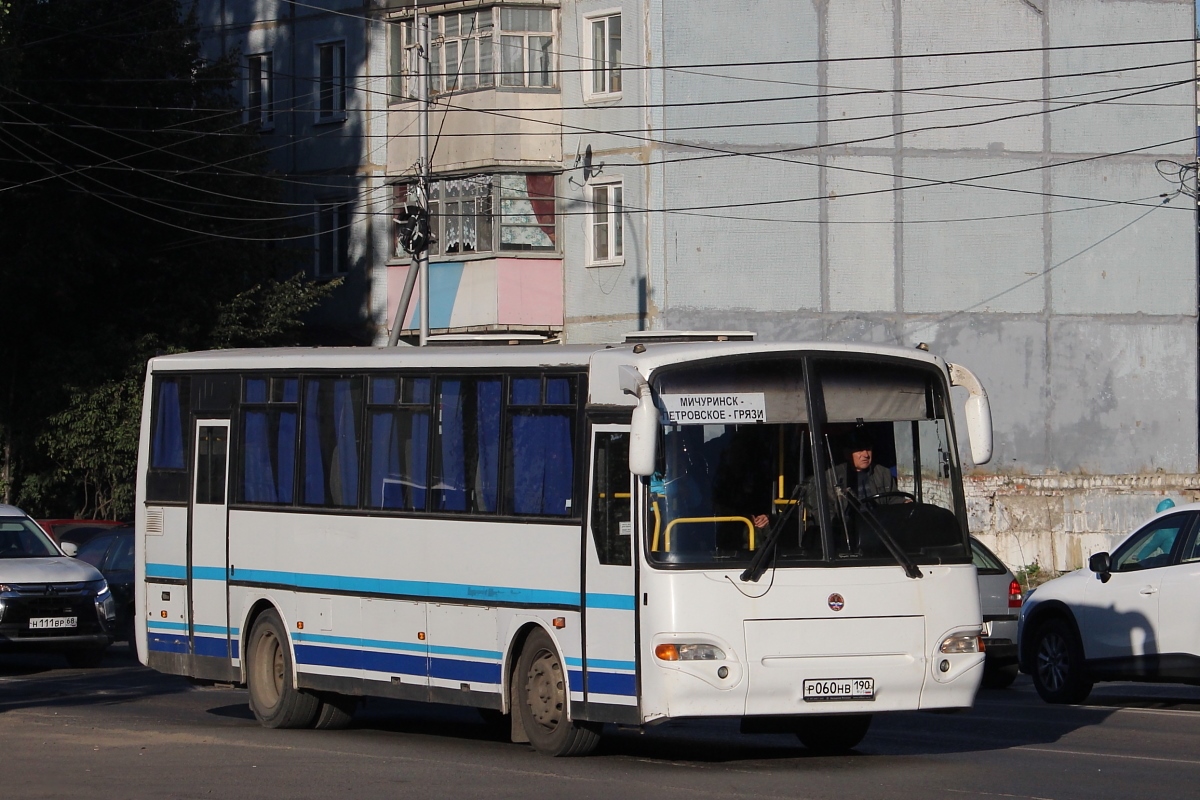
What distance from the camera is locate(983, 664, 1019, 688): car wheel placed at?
61.7 feet

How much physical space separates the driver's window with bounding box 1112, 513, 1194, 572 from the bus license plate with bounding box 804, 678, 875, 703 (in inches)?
220

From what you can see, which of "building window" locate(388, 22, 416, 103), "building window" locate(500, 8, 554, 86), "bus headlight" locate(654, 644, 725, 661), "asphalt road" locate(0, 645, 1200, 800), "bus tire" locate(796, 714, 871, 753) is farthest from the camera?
"building window" locate(388, 22, 416, 103)

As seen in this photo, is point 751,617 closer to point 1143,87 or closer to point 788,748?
point 788,748

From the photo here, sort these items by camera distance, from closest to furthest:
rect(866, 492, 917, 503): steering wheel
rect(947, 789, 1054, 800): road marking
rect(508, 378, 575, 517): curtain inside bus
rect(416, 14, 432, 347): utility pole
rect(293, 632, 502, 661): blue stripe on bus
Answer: rect(947, 789, 1054, 800): road marking → rect(866, 492, 917, 503): steering wheel → rect(508, 378, 575, 517): curtain inside bus → rect(293, 632, 502, 661): blue stripe on bus → rect(416, 14, 432, 347): utility pole

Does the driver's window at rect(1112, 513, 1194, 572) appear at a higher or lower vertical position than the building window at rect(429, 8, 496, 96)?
lower

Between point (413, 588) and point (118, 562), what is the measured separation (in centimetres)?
1226

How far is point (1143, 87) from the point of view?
1554 inches

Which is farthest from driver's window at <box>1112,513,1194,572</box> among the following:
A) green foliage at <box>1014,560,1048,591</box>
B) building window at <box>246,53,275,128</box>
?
building window at <box>246,53,275,128</box>

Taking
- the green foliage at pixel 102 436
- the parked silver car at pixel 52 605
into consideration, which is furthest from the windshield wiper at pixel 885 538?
the green foliage at pixel 102 436

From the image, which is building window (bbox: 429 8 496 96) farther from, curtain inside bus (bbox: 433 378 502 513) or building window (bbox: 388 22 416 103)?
curtain inside bus (bbox: 433 378 502 513)

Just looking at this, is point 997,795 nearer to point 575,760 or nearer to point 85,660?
point 575,760

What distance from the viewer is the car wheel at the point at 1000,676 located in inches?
741

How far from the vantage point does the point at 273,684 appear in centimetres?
1462

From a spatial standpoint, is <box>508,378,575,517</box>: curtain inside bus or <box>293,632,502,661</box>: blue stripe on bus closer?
<box>508,378,575,517</box>: curtain inside bus
